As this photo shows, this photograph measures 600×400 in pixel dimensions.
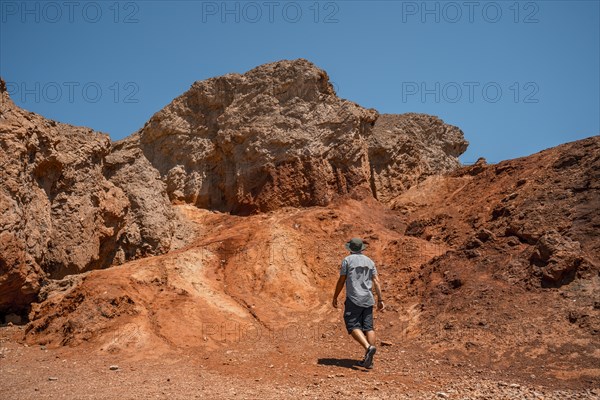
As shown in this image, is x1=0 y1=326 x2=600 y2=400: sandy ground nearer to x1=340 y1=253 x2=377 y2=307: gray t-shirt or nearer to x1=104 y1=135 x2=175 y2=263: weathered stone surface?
x1=340 y1=253 x2=377 y2=307: gray t-shirt

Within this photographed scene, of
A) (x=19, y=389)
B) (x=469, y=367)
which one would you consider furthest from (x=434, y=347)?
(x=19, y=389)

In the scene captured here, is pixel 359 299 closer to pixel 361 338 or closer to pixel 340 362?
pixel 361 338

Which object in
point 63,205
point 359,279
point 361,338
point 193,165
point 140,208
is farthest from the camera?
point 193,165

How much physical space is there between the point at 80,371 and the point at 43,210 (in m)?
4.38

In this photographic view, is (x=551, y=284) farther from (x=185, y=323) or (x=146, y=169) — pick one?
(x=146, y=169)

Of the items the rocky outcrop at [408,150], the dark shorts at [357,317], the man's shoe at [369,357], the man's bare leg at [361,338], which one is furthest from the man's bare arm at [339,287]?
the rocky outcrop at [408,150]

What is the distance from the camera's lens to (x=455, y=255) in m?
11.3

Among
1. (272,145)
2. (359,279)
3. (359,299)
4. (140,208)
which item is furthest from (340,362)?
(272,145)

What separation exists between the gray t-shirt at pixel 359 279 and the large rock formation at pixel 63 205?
5.52m

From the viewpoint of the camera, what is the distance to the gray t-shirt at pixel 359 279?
802 cm

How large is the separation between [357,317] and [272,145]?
29.0ft

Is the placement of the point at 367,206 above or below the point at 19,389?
above

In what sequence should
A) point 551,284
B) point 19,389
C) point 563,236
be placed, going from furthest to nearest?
1. point 563,236
2. point 551,284
3. point 19,389

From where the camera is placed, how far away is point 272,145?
53.1ft
